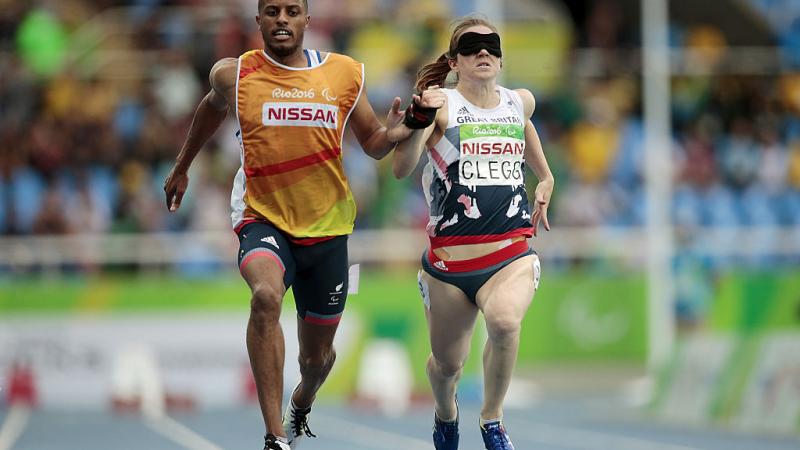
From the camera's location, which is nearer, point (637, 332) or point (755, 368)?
point (755, 368)

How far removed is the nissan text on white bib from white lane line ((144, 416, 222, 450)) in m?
4.86

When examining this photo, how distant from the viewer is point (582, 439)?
15.4 meters

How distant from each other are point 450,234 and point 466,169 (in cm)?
42

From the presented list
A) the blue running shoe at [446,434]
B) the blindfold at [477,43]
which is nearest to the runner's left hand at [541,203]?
the blindfold at [477,43]

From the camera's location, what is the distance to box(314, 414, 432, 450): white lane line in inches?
568

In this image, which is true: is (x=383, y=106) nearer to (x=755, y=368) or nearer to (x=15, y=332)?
(x=15, y=332)

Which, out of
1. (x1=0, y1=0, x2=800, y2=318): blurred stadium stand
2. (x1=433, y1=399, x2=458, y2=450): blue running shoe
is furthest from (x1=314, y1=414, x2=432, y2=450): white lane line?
(x1=0, y1=0, x2=800, y2=318): blurred stadium stand

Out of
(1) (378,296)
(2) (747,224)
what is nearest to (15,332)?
(1) (378,296)

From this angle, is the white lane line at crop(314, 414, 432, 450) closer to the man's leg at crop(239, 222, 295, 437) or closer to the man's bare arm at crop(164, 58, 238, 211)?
the man's bare arm at crop(164, 58, 238, 211)

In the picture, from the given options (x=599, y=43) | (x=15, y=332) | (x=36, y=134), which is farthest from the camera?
(x=599, y=43)

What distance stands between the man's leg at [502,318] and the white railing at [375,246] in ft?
36.1

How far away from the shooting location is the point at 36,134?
21.5 meters

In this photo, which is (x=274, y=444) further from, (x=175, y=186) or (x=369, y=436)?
(x=369, y=436)

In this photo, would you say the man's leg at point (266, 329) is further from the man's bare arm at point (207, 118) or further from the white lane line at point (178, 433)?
the white lane line at point (178, 433)
